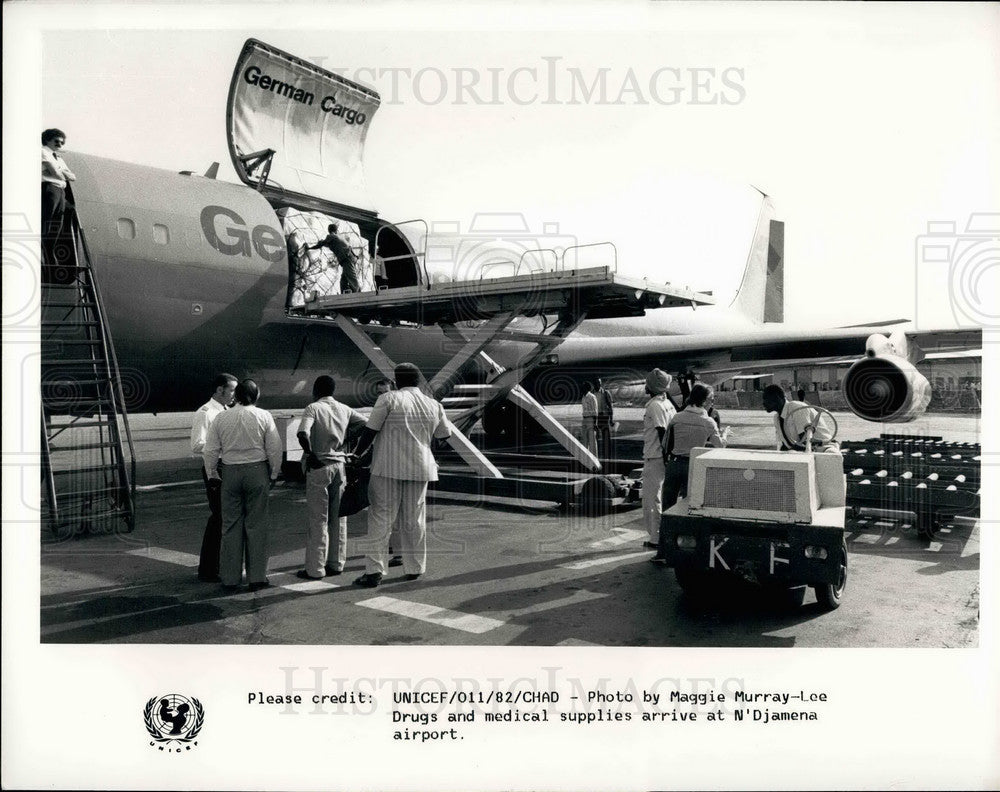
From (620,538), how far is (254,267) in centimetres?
528

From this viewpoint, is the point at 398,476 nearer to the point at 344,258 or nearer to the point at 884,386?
the point at 884,386

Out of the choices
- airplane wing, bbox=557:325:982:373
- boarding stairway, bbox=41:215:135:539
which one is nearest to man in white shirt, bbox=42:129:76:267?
boarding stairway, bbox=41:215:135:539

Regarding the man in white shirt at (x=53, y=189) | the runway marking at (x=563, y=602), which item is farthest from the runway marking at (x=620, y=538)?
the man in white shirt at (x=53, y=189)

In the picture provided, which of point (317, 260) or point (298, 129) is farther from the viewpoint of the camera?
point (317, 260)

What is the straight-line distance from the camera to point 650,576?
5746 millimetres

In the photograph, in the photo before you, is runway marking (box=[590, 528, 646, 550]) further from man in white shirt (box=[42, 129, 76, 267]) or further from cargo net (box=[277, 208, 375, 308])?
man in white shirt (box=[42, 129, 76, 267])

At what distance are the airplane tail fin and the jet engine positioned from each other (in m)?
13.5

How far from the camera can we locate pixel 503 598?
512 centimetres

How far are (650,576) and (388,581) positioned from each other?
7.09 ft

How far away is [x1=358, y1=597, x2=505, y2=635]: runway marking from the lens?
15.0ft

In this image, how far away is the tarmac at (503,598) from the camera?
4473 mm

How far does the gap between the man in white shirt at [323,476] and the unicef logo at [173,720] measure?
5.46 feet

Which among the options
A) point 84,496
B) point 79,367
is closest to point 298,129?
point 79,367

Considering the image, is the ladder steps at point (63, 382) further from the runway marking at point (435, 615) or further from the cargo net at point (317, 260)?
the runway marking at point (435, 615)
